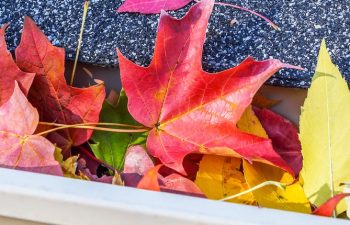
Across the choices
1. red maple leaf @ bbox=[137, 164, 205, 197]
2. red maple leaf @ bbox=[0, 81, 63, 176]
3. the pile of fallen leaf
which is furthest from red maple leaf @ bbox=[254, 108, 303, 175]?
red maple leaf @ bbox=[0, 81, 63, 176]

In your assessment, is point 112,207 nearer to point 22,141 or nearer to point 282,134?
point 22,141

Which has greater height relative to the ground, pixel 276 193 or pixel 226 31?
pixel 226 31

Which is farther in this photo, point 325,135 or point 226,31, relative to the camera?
point 226,31

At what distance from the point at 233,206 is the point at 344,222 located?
0.35ft

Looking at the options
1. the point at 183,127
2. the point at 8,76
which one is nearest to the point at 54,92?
the point at 8,76

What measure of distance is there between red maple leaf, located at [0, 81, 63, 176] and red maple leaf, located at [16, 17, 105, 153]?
46 mm

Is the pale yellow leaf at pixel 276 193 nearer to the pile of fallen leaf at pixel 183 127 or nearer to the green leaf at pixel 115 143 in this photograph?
A: the pile of fallen leaf at pixel 183 127

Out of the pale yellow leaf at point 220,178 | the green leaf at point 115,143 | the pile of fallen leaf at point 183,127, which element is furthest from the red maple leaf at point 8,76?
the pale yellow leaf at point 220,178

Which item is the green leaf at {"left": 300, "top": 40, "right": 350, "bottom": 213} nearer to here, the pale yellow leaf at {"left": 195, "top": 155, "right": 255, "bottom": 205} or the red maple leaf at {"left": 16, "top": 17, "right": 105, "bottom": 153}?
the pale yellow leaf at {"left": 195, "top": 155, "right": 255, "bottom": 205}

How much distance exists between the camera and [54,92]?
0.73 m

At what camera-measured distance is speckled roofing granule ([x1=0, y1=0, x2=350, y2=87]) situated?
2.48 ft

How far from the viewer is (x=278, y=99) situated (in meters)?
0.76

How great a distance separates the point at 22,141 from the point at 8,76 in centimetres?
9

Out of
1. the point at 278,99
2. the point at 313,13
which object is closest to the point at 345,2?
the point at 313,13
